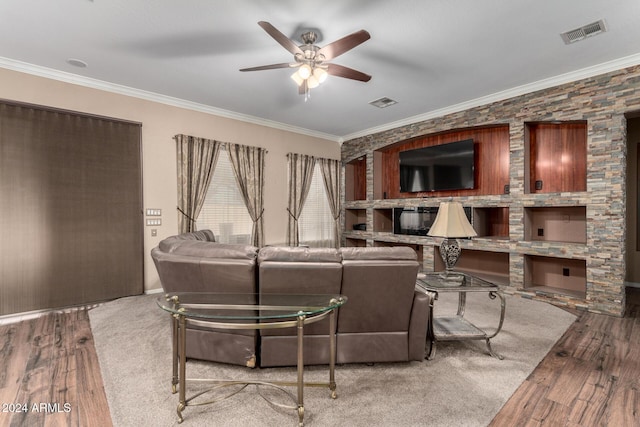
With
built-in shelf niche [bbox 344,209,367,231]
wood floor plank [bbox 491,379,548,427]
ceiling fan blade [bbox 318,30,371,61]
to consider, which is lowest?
wood floor plank [bbox 491,379,548,427]

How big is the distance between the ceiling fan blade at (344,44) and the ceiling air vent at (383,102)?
209 centimetres

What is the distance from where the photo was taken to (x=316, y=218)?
6605 millimetres

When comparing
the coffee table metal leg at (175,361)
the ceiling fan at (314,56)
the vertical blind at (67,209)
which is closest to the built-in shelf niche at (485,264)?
the ceiling fan at (314,56)

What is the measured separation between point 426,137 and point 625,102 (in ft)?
9.09

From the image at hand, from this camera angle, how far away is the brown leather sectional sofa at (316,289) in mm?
2094

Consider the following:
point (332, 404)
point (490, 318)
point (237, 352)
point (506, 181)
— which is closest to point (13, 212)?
point (237, 352)

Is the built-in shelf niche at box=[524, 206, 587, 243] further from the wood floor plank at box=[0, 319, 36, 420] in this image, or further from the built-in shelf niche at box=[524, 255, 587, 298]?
the wood floor plank at box=[0, 319, 36, 420]

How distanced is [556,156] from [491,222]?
1.35 meters

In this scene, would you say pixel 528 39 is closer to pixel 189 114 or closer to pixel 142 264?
pixel 189 114

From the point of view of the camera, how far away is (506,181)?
4.76m

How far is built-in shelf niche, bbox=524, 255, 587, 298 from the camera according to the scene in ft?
13.6

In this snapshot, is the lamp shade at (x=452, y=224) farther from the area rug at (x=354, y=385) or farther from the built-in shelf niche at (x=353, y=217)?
the built-in shelf niche at (x=353, y=217)

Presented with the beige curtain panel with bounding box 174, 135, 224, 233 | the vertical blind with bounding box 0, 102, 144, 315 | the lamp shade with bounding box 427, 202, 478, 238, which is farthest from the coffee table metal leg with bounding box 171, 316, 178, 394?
the beige curtain panel with bounding box 174, 135, 224, 233

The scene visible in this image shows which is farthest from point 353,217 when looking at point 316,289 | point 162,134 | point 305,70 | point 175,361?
point 175,361
